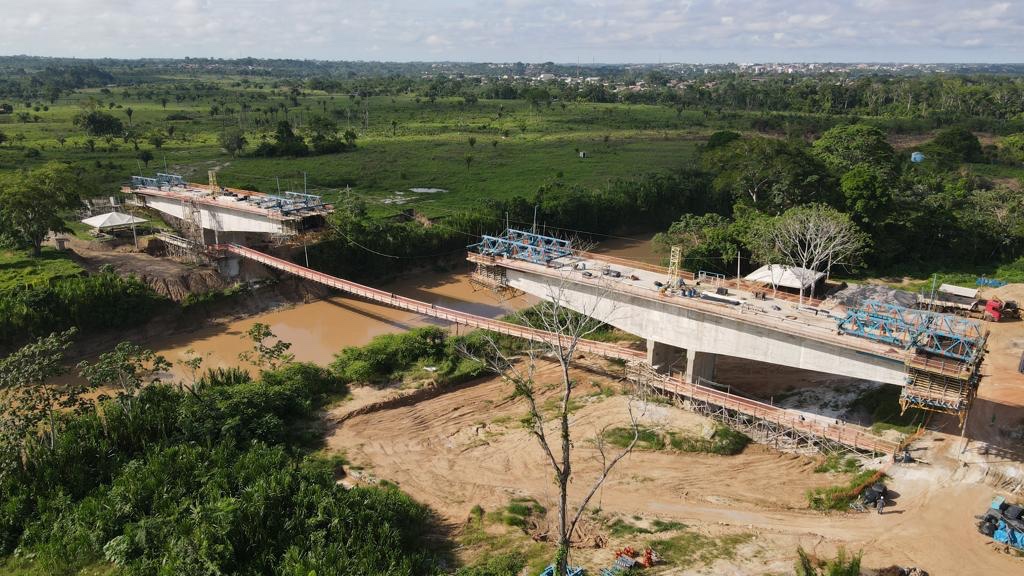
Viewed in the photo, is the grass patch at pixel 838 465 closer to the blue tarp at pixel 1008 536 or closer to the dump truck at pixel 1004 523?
the dump truck at pixel 1004 523

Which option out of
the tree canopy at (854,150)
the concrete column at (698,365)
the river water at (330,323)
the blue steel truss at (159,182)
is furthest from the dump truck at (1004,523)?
the blue steel truss at (159,182)

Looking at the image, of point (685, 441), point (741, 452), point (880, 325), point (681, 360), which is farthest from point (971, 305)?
point (685, 441)

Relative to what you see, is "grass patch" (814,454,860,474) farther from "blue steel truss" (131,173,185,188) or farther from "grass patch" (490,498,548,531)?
"blue steel truss" (131,173,185,188)

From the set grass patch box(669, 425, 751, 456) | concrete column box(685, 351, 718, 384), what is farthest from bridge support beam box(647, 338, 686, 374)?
grass patch box(669, 425, 751, 456)

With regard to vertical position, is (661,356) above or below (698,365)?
below

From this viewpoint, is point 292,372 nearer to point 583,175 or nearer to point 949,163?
point 583,175

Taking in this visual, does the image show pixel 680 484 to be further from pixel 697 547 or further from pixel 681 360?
pixel 681 360

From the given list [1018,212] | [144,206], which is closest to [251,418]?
[144,206]
